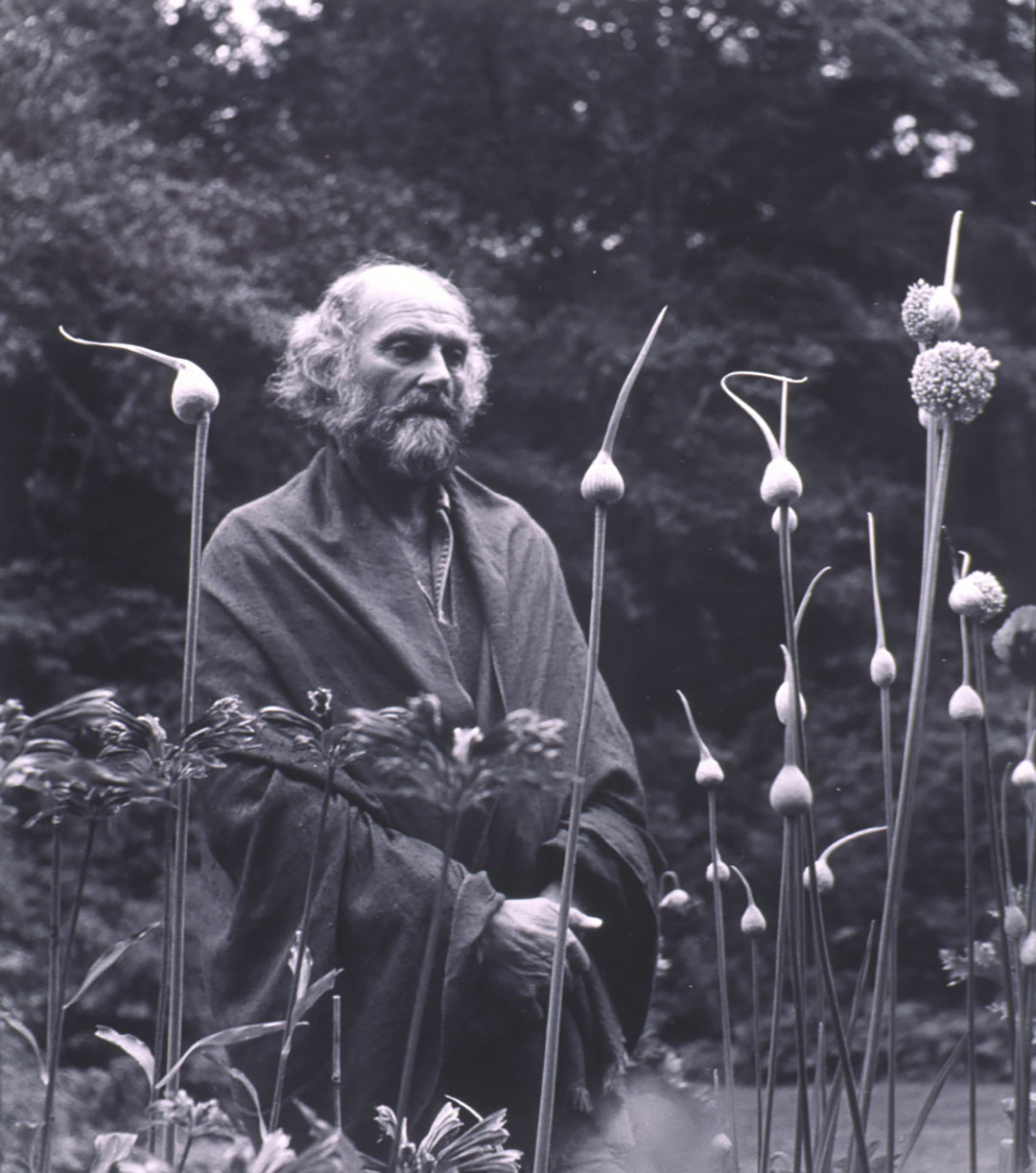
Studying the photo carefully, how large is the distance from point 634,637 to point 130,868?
1408 mm

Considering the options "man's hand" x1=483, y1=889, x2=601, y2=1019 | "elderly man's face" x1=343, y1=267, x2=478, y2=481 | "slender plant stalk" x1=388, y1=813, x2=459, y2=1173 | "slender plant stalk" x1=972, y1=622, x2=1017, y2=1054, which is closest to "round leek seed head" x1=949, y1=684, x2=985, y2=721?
"slender plant stalk" x1=972, y1=622, x2=1017, y2=1054

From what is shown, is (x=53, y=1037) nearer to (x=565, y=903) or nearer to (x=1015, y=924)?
(x=565, y=903)

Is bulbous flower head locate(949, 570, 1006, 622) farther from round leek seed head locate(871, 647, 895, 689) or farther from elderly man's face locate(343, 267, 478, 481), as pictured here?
elderly man's face locate(343, 267, 478, 481)

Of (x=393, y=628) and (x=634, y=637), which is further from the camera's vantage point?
(x=634, y=637)

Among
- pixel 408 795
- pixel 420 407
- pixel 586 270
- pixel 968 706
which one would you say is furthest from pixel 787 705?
pixel 586 270

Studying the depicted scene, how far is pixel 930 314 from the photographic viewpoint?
75 centimetres

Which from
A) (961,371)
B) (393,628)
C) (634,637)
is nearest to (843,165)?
(634,637)

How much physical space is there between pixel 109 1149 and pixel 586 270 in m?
3.78

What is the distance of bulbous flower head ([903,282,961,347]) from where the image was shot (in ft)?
2.41

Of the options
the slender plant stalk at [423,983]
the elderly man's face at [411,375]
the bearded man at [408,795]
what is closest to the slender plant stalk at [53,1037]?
the slender plant stalk at [423,983]

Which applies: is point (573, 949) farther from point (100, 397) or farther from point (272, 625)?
point (100, 397)

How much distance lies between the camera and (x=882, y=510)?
4.18 meters

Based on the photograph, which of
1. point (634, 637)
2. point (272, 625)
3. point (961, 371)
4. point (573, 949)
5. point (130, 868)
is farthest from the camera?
point (634, 637)

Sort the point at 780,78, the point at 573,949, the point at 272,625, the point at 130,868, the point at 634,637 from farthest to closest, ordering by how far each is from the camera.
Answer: the point at 780,78 < the point at 634,637 < the point at 130,868 < the point at 272,625 < the point at 573,949
